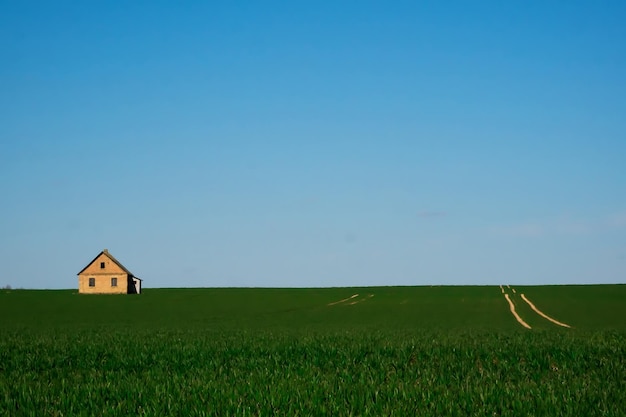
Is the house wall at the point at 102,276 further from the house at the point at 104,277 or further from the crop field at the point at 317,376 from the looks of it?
the crop field at the point at 317,376

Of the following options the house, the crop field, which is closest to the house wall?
the house

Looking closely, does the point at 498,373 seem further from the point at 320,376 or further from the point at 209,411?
the point at 209,411

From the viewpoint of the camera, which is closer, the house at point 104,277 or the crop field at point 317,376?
the crop field at point 317,376

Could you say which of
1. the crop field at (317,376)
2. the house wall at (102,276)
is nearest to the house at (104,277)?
the house wall at (102,276)

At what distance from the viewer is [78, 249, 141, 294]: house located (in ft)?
325

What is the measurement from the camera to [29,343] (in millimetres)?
23375

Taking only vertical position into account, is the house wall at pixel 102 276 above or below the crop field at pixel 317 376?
above

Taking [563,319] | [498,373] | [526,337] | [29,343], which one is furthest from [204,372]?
[563,319]

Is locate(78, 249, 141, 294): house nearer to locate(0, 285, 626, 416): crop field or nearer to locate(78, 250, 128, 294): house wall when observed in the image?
locate(78, 250, 128, 294): house wall

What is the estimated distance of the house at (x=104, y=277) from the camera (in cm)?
9894

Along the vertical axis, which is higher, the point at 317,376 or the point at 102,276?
the point at 102,276

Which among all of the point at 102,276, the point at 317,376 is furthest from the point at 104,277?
the point at 317,376

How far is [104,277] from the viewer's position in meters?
99.2

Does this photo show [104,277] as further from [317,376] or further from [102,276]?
[317,376]
